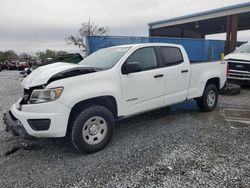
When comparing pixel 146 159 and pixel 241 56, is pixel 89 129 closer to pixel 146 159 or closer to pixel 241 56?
pixel 146 159

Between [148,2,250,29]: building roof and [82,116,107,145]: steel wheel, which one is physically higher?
[148,2,250,29]: building roof

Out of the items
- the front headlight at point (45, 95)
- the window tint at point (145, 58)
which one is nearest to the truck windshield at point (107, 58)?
the window tint at point (145, 58)

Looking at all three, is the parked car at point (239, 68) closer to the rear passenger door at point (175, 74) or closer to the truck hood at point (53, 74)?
the rear passenger door at point (175, 74)

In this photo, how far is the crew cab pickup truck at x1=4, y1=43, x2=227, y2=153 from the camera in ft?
10.4

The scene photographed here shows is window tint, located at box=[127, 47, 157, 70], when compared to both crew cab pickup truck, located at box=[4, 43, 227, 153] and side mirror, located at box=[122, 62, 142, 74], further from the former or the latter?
side mirror, located at box=[122, 62, 142, 74]

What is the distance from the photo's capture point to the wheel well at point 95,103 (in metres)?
3.41

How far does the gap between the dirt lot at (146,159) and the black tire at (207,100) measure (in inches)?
30.3

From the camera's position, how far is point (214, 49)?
1416 cm

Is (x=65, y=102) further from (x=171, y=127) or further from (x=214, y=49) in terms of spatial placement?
(x=214, y=49)

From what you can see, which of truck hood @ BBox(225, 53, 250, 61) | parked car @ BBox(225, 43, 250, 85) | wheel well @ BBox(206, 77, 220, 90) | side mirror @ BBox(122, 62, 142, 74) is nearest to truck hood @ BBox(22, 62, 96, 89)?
side mirror @ BBox(122, 62, 142, 74)

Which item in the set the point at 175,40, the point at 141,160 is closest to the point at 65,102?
the point at 141,160

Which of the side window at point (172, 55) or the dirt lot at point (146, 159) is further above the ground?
the side window at point (172, 55)

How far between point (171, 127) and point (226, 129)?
1.15 metres

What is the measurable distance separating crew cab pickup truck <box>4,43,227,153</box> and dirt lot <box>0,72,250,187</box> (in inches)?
17.2
